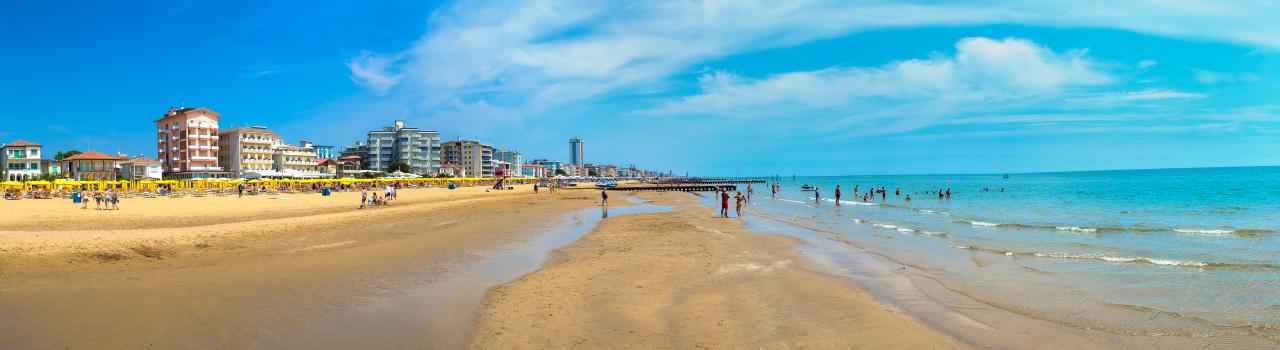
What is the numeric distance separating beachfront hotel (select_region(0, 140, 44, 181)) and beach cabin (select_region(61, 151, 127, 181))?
3413 mm

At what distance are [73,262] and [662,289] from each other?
34.1ft

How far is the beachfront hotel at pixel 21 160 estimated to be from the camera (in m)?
66.2

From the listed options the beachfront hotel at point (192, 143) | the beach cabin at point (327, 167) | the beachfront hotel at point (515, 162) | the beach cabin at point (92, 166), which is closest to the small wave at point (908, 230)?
the beachfront hotel at point (192, 143)

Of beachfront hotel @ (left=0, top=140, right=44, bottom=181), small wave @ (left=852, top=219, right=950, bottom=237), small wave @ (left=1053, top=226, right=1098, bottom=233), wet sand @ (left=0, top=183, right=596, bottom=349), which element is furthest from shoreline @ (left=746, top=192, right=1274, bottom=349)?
beachfront hotel @ (left=0, top=140, right=44, bottom=181)

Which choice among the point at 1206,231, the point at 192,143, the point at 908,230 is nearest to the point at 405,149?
the point at 192,143

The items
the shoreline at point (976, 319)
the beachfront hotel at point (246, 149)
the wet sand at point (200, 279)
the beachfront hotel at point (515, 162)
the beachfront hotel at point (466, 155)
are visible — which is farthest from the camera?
the beachfront hotel at point (515, 162)

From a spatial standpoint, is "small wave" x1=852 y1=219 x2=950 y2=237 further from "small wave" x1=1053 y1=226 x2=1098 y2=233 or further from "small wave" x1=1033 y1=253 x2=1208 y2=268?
"small wave" x1=1033 y1=253 x2=1208 y2=268

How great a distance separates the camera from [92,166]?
2623 inches

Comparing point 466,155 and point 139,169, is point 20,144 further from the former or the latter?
point 466,155

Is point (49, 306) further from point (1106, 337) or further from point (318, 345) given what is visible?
point (1106, 337)

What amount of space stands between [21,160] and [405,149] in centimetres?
5359

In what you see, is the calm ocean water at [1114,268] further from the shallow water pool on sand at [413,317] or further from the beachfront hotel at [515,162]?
the beachfront hotel at [515,162]

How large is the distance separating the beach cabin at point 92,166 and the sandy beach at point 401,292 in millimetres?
67947

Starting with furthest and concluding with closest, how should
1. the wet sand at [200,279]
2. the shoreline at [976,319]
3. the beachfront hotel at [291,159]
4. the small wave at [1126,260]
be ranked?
1. the beachfront hotel at [291,159]
2. the small wave at [1126,260]
3. the shoreline at [976,319]
4. the wet sand at [200,279]
